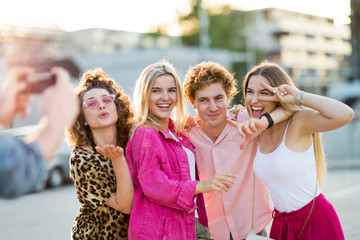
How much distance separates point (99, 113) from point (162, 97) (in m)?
0.46

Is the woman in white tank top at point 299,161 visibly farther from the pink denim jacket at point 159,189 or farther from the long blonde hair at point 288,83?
the pink denim jacket at point 159,189

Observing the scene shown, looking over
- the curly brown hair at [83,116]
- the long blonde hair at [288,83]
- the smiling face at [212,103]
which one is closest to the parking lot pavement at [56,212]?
the curly brown hair at [83,116]

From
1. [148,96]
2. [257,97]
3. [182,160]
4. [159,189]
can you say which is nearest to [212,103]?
[257,97]

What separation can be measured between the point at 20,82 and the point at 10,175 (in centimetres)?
29

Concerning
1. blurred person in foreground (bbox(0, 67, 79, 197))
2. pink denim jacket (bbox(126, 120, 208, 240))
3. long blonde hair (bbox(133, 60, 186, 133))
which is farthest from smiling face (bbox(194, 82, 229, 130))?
blurred person in foreground (bbox(0, 67, 79, 197))

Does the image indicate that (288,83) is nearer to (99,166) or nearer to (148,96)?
(148,96)

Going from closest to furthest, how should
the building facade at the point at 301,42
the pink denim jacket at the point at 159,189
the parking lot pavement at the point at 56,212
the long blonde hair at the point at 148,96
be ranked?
the pink denim jacket at the point at 159,189 < the long blonde hair at the point at 148,96 < the parking lot pavement at the point at 56,212 < the building facade at the point at 301,42

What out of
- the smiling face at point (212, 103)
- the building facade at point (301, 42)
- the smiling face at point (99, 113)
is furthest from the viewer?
the building facade at point (301, 42)

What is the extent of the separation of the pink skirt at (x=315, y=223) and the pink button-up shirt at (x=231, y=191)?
46 centimetres

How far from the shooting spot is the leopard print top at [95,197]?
2766mm

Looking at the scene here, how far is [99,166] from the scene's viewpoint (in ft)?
9.27

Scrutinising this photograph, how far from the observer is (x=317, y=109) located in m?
2.73

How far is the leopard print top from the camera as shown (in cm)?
277

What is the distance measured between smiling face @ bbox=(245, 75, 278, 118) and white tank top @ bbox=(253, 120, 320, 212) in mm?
223
